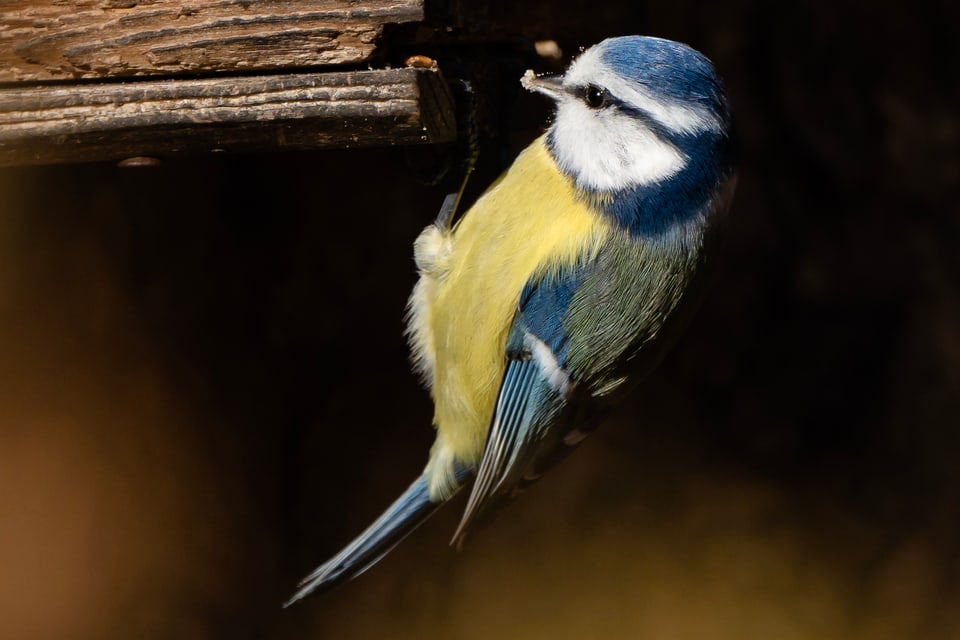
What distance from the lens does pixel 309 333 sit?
2076 mm

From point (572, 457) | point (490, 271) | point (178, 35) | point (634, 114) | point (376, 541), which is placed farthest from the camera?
point (572, 457)

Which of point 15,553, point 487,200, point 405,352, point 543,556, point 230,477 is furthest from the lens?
point 543,556

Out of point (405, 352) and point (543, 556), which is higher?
point (405, 352)

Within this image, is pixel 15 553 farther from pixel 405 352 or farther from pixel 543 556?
pixel 543 556

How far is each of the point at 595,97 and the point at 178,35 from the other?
1.86ft

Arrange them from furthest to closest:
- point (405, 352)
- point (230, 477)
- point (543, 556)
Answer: point (543, 556)
point (405, 352)
point (230, 477)

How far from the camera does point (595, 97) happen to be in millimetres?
1422

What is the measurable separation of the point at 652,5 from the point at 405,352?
89 centimetres

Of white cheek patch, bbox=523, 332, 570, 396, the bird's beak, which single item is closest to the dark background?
the bird's beak

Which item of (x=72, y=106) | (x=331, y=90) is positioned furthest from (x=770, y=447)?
(x=72, y=106)

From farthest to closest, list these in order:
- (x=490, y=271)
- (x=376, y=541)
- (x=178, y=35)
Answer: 1. (x=376, y=541)
2. (x=490, y=271)
3. (x=178, y=35)

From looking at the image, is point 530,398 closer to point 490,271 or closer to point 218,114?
point 490,271

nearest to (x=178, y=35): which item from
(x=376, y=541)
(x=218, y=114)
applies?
(x=218, y=114)

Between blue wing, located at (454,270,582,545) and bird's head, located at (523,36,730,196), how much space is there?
165 millimetres
